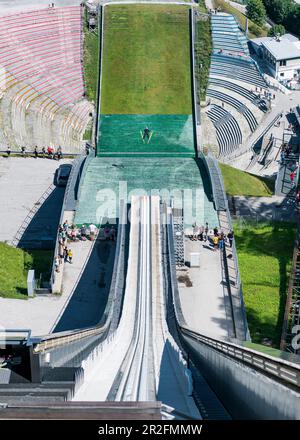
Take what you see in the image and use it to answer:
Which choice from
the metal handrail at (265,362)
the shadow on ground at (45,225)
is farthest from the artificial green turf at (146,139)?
the metal handrail at (265,362)

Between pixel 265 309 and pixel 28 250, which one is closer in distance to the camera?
pixel 265 309

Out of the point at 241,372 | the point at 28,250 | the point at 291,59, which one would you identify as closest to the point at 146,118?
the point at 28,250

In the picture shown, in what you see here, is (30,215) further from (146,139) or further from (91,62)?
(91,62)

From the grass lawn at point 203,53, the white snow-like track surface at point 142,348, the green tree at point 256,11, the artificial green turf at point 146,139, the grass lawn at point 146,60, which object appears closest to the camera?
the white snow-like track surface at point 142,348

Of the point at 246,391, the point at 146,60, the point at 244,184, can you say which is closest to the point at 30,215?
the point at 244,184

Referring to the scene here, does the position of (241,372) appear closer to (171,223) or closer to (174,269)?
(174,269)

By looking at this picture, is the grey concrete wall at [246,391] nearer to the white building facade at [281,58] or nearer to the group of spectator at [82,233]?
the group of spectator at [82,233]

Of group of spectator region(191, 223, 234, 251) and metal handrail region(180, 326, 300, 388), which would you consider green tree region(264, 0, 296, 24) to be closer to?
group of spectator region(191, 223, 234, 251)
